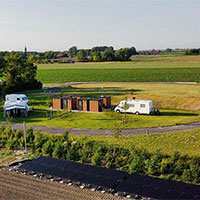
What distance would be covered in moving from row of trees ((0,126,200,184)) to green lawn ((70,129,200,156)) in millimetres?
1797

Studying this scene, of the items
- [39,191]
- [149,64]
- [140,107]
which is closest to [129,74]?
[149,64]

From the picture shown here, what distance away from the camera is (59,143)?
77.5 ft

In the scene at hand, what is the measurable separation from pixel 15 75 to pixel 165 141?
46.2 metres

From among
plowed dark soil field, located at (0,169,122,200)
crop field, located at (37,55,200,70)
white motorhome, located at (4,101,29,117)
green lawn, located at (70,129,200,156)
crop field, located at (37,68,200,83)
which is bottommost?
plowed dark soil field, located at (0,169,122,200)

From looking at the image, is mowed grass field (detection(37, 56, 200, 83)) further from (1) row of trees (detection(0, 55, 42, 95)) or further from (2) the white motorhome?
(2) the white motorhome

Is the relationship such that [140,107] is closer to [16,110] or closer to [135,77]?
[16,110]

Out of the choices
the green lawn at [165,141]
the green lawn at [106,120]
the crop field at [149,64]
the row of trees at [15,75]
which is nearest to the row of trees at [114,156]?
the green lawn at [165,141]

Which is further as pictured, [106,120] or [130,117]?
[130,117]

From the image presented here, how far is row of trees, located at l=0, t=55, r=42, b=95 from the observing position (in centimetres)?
6118

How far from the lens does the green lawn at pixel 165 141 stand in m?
23.4

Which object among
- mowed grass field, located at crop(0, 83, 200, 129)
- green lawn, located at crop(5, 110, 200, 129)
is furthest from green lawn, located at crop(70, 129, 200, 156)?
green lawn, located at crop(5, 110, 200, 129)

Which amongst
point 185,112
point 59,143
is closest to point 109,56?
point 185,112

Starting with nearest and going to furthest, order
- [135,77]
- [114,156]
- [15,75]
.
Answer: [114,156]
[15,75]
[135,77]

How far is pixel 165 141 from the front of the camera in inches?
1016
